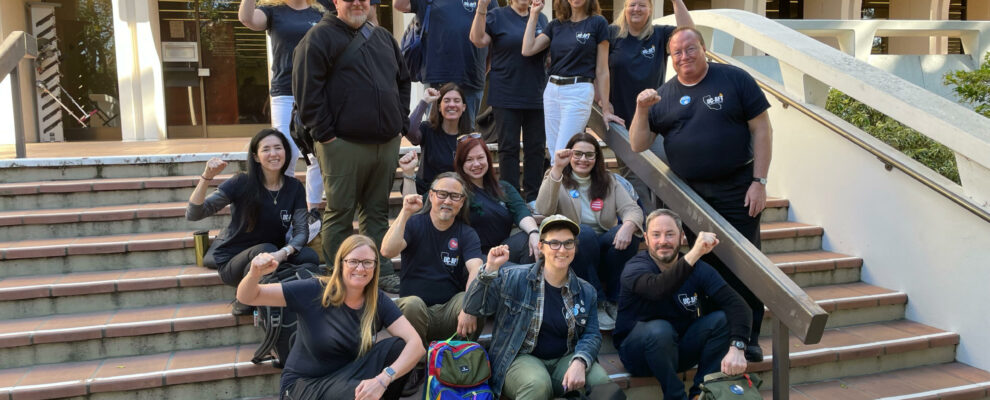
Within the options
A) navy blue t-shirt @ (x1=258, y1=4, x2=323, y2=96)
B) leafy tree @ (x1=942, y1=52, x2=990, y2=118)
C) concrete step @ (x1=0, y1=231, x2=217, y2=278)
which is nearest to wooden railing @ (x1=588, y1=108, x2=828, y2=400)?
navy blue t-shirt @ (x1=258, y1=4, x2=323, y2=96)

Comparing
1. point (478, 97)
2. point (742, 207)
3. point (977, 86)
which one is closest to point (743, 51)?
point (977, 86)

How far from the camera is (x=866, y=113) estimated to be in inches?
257

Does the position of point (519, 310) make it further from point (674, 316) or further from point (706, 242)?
point (706, 242)

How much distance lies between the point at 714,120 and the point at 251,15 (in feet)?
9.85

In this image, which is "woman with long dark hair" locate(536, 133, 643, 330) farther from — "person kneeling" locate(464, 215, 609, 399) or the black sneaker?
the black sneaker

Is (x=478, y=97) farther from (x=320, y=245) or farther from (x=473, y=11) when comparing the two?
(x=320, y=245)

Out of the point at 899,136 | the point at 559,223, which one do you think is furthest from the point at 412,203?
the point at 899,136

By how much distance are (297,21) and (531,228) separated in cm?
216

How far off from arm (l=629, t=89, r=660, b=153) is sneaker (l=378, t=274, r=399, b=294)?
1687 mm

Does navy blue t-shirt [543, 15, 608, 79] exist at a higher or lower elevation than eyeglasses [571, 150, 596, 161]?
higher

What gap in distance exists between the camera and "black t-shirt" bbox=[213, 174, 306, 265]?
14.4 feet

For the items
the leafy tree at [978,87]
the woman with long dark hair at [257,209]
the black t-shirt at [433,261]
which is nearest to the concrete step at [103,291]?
the woman with long dark hair at [257,209]

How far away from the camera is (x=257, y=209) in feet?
14.4

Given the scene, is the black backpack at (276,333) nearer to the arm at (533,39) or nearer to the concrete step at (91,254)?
the concrete step at (91,254)
